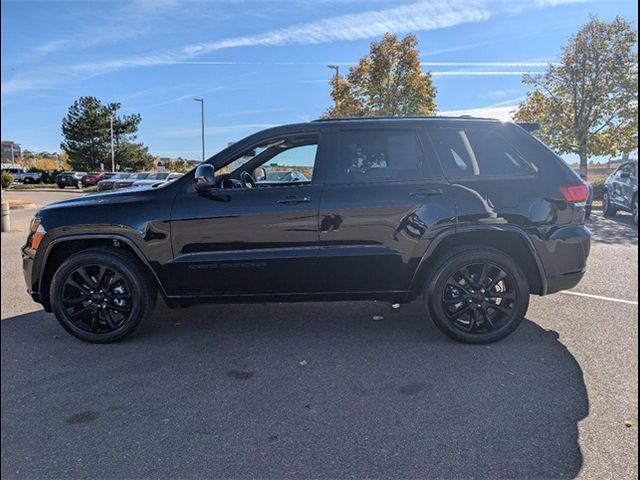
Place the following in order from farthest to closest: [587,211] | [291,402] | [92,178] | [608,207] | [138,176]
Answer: [608,207], [587,211], [92,178], [138,176], [291,402]

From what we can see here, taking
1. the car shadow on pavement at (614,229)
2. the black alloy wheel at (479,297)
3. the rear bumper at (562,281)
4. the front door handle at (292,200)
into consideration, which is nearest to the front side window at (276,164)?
the front door handle at (292,200)

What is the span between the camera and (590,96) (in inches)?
512

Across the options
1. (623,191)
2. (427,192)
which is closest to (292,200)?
(427,192)

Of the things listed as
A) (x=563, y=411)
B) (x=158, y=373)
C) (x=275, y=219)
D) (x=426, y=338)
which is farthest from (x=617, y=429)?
(x=158, y=373)

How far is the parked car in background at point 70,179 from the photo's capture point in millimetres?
5310

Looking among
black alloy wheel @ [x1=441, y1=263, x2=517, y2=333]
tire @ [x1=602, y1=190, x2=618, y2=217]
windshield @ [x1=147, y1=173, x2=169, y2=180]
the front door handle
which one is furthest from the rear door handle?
tire @ [x1=602, y1=190, x2=618, y2=217]

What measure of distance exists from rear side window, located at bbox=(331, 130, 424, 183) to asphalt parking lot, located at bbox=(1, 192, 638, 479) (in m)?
1.39

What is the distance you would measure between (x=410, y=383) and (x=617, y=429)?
3.96 ft

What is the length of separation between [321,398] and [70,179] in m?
4.78

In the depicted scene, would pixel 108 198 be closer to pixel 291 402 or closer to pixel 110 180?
pixel 110 180

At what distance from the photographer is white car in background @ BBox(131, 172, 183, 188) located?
4.04m

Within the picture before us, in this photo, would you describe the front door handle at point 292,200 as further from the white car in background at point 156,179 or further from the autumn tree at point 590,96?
the autumn tree at point 590,96

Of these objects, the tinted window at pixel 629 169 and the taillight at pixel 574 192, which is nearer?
the taillight at pixel 574 192

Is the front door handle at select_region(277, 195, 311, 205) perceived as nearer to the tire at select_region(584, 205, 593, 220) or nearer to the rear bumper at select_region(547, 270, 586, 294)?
the rear bumper at select_region(547, 270, 586, 294)
